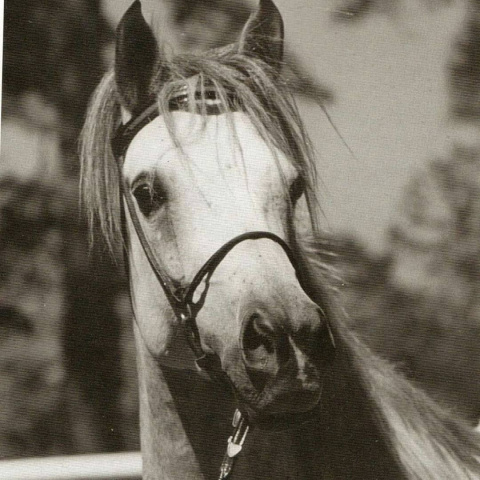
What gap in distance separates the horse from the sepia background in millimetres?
64

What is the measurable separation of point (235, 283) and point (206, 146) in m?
0.19

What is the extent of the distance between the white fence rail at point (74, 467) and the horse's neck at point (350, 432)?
295 mm

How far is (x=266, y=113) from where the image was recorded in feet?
2.84

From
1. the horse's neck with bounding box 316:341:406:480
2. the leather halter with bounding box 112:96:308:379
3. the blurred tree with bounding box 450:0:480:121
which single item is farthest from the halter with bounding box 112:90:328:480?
the blurred tree with bounding box 450:0:480:121

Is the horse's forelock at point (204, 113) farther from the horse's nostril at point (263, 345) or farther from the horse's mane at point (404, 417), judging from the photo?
the horse's nostril at point (263, 345)

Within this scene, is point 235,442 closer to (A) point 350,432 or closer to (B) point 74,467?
(A) point 350,432

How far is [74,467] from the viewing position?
38.2 inches

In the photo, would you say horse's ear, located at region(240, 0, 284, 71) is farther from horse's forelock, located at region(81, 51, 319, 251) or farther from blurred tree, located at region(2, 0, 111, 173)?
blurred tree, located at region(2, 0, 111, 173)

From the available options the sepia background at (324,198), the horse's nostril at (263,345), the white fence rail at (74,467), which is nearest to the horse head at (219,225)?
the horse's nostril at (263,345)

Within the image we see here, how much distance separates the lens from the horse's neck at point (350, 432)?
862mm

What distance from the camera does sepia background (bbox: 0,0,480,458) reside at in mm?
968

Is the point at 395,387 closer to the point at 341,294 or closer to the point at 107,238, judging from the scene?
the point at 341,294

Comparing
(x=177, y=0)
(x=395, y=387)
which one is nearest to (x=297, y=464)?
(x=395, y=387)

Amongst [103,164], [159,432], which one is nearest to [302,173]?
[103,164]
